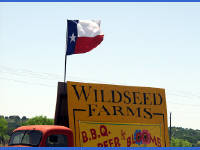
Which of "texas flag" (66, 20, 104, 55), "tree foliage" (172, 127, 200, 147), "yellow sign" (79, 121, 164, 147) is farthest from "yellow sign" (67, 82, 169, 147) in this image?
"tree foliage" (172, 127, 200, 147)

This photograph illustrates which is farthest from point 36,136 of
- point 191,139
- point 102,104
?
point 191,139

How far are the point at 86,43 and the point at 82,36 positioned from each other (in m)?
0.34

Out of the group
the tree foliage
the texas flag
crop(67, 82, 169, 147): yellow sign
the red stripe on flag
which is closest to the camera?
crop(67, 82, 169, 147): yellow sign

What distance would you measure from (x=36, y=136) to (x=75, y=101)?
1.73 meters

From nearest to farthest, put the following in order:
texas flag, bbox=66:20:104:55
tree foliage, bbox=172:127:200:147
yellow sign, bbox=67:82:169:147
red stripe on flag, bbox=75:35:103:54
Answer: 1. yellow sign, bbox=67:82:169:147
2. texas flag, bbox=66:20:104:55
3. red stripe on flag, bbox=75:35:103:54
4. tree foliage, bbox=172:127:200:147

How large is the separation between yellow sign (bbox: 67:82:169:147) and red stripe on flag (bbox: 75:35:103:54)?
9.53ft

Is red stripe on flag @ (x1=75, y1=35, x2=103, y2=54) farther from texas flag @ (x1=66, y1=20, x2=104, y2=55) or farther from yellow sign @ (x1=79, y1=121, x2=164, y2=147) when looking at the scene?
yellow sign @ (x1=79, y1=121, x2=164, y2=147)

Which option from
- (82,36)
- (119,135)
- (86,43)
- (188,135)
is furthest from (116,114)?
(188,135)

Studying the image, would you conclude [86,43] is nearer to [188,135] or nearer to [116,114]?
[116,114]

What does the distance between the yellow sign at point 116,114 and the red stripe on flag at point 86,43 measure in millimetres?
2904

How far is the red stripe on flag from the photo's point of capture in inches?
598

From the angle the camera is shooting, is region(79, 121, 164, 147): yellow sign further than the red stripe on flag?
No

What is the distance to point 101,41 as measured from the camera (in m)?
15.8

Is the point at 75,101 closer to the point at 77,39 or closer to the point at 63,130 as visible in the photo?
the point at 63,130
